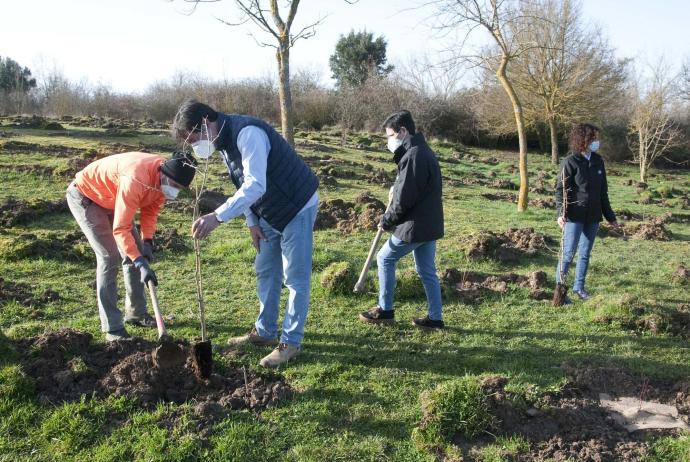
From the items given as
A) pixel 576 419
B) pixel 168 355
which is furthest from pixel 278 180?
pixel 576 419

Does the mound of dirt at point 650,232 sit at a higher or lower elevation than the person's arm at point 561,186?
lower

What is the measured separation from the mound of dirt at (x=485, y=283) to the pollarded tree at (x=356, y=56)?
38.9 meters

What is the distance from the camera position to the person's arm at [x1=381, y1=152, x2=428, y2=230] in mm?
4859

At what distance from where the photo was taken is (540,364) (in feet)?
15.7

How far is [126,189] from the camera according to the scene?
441cm

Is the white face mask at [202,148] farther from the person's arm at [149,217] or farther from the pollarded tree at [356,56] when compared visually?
the pollarded tree at [356,56]

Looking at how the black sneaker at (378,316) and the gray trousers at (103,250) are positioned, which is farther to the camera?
the black sneaker at (378,316)

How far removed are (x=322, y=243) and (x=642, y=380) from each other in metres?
5.43

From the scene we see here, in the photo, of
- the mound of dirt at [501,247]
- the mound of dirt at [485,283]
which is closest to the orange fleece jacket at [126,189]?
the mound of dirt at [485,283]

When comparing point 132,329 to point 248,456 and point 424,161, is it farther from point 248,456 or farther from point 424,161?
point 424,161

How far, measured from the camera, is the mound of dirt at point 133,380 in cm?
397

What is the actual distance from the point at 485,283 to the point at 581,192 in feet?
5.20

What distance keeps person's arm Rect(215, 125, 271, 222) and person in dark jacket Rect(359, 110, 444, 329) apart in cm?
137

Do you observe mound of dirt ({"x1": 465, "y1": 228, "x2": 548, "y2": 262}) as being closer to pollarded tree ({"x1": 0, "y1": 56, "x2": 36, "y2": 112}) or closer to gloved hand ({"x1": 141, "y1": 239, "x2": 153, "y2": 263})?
gloved hand ({"x1": 141, "y1": 239, "x2": 153, "y2": 263})
